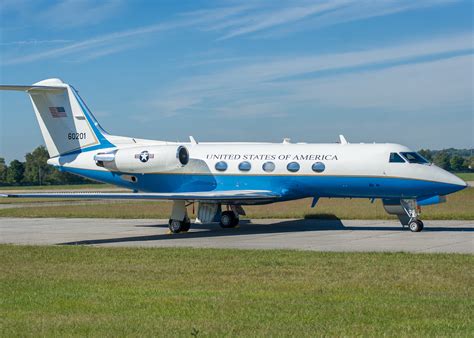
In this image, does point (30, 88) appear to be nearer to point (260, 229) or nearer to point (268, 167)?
point (268, 167)

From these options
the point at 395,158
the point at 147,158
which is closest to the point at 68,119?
the point at 147,158

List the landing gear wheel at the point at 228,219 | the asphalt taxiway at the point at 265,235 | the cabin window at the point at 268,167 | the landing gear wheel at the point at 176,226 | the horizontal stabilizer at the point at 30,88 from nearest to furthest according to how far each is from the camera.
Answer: the asphalt taxiway at the point at 265,235 → the landing gear wheel at the point at 176,226 → the cabin window at the point at 268,167 → the horizontal stabilizer at the point at 30,88 → the landing gear wheel at the point at 228,219

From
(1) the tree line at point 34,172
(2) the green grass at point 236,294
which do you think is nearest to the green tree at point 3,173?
(1) the tree line at point 34,172

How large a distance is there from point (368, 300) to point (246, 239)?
1086 cm

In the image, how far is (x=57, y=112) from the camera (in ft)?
90.3

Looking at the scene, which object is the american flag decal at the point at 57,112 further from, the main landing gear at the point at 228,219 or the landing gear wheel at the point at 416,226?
the landing gear wheel at the point at 416,226

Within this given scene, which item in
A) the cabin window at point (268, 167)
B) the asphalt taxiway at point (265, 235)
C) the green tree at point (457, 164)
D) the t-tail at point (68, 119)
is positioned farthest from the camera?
the green tree at point (457, 164)

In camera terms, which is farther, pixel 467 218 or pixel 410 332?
pixel 467 218

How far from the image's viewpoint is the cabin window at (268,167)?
2475cm

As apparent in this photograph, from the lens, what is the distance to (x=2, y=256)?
1766 cm

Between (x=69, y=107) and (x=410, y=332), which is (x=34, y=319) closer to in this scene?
(x=410, y=332)

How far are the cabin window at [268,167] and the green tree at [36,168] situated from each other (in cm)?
8592

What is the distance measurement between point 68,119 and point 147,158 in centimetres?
366

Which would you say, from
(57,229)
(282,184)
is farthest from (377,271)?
(57,229)
